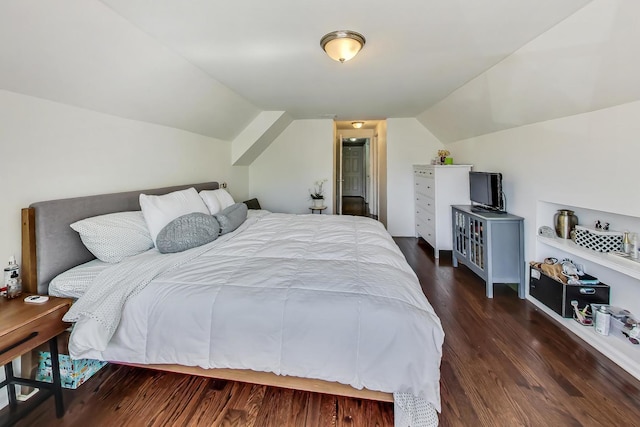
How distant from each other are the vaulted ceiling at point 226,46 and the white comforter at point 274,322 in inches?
50.7

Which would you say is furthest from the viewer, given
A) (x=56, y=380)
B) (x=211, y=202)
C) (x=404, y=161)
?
(x=404, y=161)

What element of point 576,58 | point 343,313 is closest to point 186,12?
point 343,313

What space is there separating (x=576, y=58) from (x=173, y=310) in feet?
9.41

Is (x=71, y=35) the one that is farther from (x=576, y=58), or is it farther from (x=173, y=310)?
Result: (x=576, y=58)

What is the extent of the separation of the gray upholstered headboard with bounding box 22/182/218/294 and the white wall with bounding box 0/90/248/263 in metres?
0.10

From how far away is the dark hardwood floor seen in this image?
1413 millimetres

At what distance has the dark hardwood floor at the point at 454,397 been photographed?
1413 millimetres

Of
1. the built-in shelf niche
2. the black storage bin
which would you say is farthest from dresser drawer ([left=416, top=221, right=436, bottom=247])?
the black storage bin

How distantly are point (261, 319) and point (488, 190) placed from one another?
9.55ft

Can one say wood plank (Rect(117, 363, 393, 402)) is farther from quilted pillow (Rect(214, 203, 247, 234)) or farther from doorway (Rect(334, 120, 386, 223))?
doorway (Rect(334, 120, 386, 223))

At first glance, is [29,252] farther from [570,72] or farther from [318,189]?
[318,189]

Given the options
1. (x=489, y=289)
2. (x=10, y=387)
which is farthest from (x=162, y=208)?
(x=489, y=289)

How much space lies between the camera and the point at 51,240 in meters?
1.69

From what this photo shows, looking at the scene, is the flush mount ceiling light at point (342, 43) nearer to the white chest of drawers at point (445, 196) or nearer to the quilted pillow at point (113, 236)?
the quilted pillow at point (113, 236)
